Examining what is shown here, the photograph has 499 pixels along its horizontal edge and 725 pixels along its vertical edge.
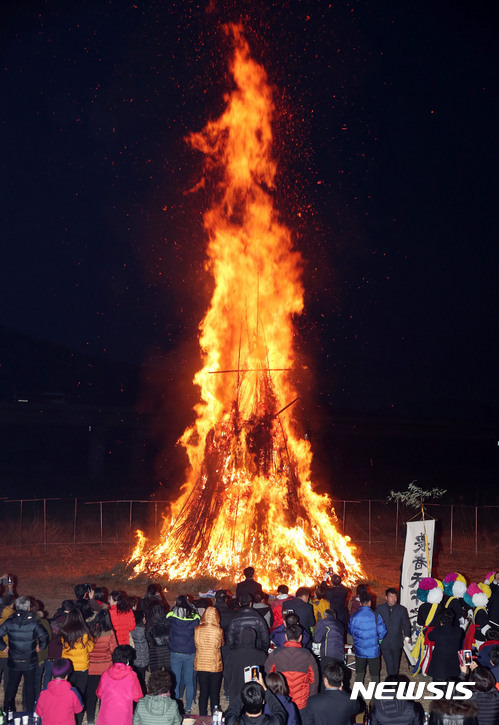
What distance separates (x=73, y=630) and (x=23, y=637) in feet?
3.01

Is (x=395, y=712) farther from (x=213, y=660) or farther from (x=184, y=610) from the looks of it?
(x=184, y=610)

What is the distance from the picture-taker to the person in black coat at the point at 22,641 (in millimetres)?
9211

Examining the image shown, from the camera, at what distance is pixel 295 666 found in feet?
26.2

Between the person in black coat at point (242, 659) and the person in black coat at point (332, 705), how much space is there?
2015 millimetres

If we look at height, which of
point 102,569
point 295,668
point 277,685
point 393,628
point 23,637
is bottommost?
point 102,569

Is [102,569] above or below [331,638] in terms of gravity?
below

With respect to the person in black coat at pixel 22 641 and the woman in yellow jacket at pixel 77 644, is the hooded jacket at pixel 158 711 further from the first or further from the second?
the person in black coat at pixel 22 641

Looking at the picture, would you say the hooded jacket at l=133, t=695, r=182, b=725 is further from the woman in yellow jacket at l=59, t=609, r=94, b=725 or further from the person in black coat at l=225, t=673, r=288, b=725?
the woman in yellow jacket at l=59, t=609, r=94, b=725

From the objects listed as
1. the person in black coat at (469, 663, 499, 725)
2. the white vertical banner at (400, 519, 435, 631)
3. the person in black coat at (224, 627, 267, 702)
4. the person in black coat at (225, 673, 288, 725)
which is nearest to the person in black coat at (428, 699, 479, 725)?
the person in black coat at (469, 663, 499, 725)

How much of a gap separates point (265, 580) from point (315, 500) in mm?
3275

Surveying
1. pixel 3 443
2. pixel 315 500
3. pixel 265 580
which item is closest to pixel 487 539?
pixel 315 500

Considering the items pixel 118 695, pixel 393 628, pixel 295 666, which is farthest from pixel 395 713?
pixel 393 628

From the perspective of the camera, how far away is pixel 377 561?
24.1m

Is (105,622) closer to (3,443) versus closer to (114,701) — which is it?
(114,701)
